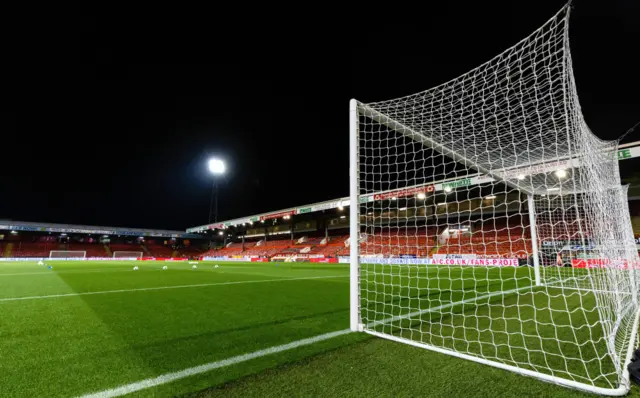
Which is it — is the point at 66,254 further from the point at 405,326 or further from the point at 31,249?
the point at 405,326

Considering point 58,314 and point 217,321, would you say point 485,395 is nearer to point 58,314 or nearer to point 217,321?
point 217,321

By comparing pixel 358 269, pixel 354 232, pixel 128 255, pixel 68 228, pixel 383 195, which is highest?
pixel 68 228

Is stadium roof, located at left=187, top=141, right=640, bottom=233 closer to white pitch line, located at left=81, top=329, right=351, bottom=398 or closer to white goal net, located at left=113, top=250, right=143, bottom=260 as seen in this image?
white pitch line, located at left=81, top=329, right=351, bottom=398

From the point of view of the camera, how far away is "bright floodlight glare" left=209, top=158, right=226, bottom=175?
40.2 m

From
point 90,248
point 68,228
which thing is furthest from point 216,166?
point 90,248

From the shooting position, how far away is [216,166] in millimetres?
40375

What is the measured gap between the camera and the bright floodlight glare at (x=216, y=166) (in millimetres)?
40153

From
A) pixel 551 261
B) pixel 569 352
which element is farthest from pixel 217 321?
pixel 551 261

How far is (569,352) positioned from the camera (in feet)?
7.66

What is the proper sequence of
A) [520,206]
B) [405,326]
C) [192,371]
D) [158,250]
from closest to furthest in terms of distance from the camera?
[192,371] < [405,326] < [520,206] < [158,250]

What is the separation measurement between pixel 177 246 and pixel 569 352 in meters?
56.9

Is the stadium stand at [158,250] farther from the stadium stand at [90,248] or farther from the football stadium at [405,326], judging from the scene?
the football stadium at [405,326]

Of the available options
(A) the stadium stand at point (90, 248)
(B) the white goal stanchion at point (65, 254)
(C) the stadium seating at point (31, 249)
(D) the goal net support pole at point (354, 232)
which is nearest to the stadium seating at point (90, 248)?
(A) the stadium stand at point (90, 248)

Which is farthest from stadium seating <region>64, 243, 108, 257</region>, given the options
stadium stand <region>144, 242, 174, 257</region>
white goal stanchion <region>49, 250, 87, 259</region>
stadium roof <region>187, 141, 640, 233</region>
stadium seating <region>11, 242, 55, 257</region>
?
stadium roof <region>187, 141, 640, 233</region>
